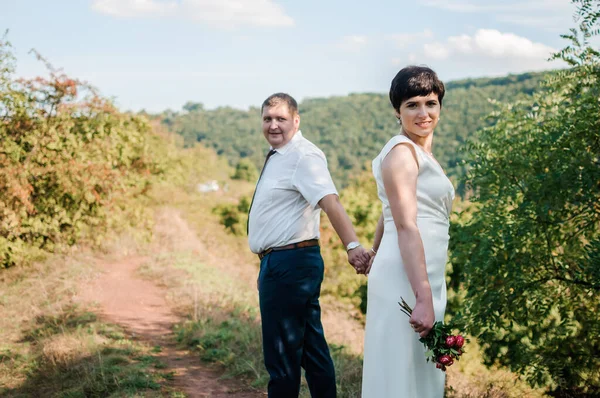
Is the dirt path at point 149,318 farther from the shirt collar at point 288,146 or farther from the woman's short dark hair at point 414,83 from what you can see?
the woman's short dark hair at point 414,83

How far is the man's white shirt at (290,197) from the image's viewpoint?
345 cm

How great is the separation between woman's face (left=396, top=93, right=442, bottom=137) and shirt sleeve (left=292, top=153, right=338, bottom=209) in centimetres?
97

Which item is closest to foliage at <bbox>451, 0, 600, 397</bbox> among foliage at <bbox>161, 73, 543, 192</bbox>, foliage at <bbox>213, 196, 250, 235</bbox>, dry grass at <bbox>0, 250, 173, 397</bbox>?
dry grass at <bbox>0, 250, 173, 397</bbox>

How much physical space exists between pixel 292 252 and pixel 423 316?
4.22 ft

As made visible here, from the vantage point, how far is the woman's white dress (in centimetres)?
236

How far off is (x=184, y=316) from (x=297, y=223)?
5.24 metres

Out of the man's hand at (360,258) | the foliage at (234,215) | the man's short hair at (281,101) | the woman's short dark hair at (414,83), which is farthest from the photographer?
the foliage at (234,215)

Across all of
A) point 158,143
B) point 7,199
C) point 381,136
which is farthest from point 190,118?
point 7,199

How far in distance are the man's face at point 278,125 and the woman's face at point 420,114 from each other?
A: 1.26m

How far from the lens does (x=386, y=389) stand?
2.38 meters

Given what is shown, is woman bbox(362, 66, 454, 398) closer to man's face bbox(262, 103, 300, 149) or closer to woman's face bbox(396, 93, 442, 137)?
woman's face bbox(396, 93, 442, 137)

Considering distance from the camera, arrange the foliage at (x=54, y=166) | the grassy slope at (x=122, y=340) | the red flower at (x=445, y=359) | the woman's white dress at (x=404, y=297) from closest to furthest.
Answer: the red flower at (x=445, y=359) < the woman's white dress at (x=404, y=297) < the grassy slope at (x=122, y=340) < the foliage at (x=54, y=166)

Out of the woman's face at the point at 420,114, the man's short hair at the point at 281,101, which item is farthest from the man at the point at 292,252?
the woman's face at the point at 420,114

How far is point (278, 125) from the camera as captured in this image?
12.1 ft
